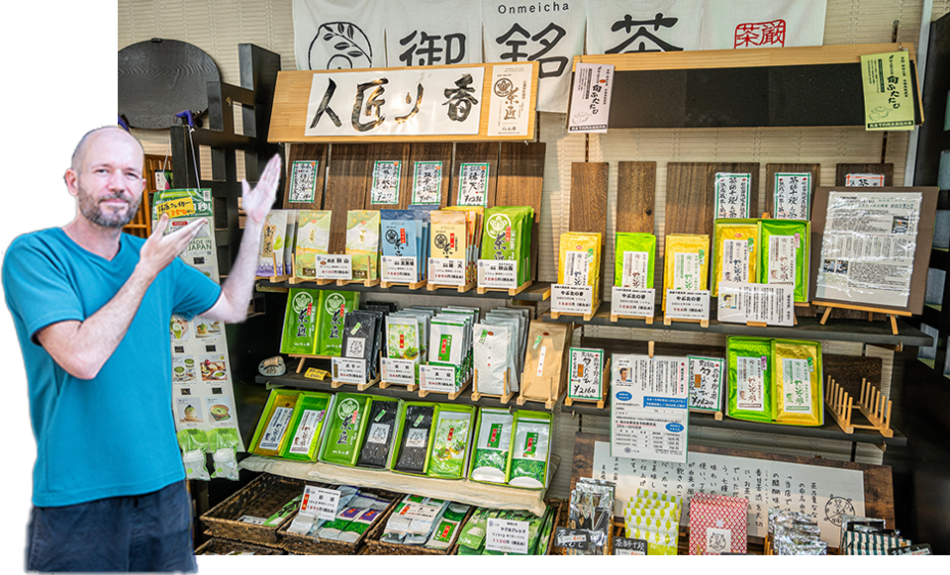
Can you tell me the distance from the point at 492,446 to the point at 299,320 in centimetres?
129

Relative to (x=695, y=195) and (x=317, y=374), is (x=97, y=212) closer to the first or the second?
(x=317, y=374)

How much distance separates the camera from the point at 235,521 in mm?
2889

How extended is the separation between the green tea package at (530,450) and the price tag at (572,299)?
2.18ft

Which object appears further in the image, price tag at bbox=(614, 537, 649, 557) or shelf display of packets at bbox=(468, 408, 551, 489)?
shelf display of packets at bbox=(468, 408, 551, 489)

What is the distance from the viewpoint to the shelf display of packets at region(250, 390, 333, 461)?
311 cm

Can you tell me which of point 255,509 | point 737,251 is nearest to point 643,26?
point 737,251

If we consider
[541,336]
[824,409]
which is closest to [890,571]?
[824,409]

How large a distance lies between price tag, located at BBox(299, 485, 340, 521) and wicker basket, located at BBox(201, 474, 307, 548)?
141 millimetres

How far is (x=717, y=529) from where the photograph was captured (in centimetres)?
248

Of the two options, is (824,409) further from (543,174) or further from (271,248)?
(271,248)

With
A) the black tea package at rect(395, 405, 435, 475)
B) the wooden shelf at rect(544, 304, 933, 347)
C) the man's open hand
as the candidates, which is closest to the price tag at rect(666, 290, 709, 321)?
the wooden shelf at rect(544, 304, 933, 347)

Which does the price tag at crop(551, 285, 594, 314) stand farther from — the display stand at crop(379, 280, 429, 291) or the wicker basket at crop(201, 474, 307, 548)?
the wicker basket at crop(201, 474, 307, 548)

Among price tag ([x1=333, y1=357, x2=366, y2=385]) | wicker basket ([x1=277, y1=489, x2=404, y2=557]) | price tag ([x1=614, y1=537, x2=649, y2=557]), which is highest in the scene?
price tag ([x1=333, y1=357, x2=366, y2=385])

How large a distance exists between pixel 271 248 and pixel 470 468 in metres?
1.56
